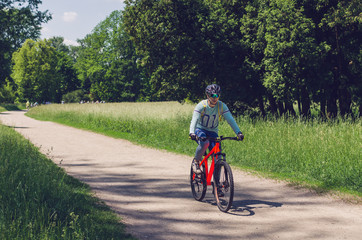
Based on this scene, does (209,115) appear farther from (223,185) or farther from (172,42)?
(172,42)

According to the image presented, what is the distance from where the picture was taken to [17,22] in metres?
24.7

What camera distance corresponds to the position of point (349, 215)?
18.5ft

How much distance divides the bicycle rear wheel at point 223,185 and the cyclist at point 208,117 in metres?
0.47

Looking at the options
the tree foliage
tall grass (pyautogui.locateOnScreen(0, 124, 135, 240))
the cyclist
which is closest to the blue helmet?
the cyclist

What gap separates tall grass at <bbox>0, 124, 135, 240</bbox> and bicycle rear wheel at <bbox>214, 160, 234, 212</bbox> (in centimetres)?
169

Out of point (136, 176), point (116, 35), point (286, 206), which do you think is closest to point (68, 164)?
point (136, 176)

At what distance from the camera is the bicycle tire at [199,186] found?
6.46 metres

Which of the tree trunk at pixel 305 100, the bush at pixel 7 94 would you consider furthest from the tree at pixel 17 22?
the bush at pixel 7 94

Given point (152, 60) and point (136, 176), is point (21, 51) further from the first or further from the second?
point (136, 176)

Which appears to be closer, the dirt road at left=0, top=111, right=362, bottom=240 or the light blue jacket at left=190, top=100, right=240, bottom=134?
the dirt road at left=0, top=111, right=362, bottom=240

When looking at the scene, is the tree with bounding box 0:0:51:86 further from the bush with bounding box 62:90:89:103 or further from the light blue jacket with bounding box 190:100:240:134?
the bush with bounding box 62:90:89:103

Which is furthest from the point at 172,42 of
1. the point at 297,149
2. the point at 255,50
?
the point at 297,149

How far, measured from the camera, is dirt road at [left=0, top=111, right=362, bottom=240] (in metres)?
4.92

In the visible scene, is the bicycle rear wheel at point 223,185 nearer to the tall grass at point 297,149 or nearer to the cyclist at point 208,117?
the cyclist at point 208,117
